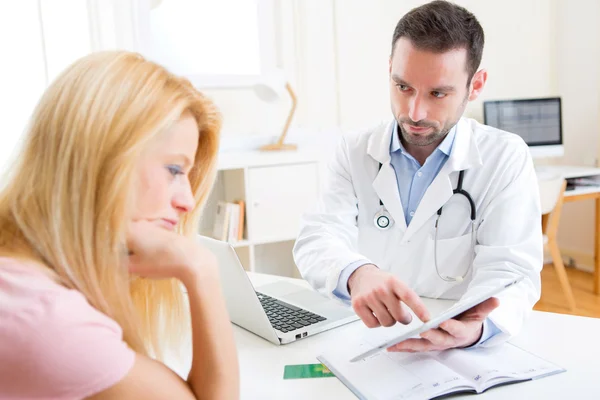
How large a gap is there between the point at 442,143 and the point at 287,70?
1.92 m

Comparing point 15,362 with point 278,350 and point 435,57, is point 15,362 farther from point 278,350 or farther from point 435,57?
point 435,57

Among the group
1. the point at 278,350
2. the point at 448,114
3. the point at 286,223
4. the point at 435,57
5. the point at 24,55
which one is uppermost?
the point at 24,55

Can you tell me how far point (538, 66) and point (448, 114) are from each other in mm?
3076

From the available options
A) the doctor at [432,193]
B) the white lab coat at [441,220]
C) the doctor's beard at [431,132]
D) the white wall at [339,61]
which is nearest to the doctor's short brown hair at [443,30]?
the doctor at [432,193]

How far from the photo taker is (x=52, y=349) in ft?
2.06

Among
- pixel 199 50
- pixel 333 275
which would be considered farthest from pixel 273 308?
pixel 199 50

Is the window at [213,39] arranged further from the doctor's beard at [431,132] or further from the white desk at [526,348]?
the white desk at [526,348]

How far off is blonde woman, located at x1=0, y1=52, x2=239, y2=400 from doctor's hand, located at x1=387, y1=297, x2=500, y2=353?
1.15 ft

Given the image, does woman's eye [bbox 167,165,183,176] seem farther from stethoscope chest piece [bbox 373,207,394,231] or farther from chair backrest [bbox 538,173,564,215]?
chair backrest [bbox 538,173,564,215]

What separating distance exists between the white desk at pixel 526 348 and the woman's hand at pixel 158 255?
0.27m

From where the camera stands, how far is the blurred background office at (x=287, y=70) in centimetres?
283

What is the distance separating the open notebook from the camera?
89cm

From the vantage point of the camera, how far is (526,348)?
1073 millimetres

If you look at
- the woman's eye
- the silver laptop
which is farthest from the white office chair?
the woman's eye
